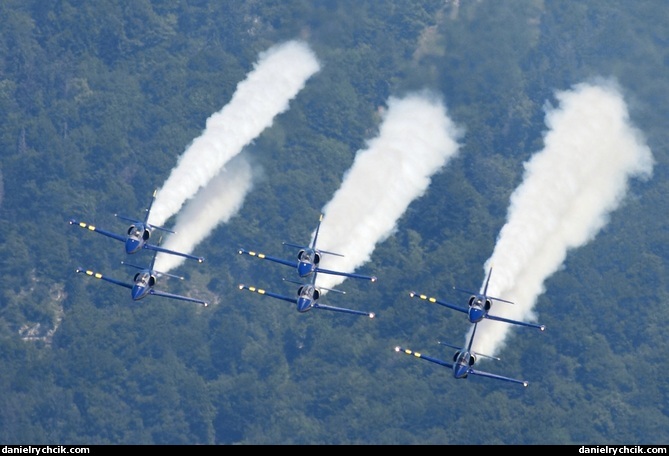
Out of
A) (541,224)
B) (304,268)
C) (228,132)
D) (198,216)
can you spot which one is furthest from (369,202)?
(198,216)

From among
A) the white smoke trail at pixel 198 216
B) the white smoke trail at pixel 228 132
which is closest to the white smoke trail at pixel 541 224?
the white smoke trail at pixel 228 132

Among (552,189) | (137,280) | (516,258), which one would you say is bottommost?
(137,280)

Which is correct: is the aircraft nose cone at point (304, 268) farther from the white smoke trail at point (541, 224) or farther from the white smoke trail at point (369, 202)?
the white smoke trail at point (541, 224)

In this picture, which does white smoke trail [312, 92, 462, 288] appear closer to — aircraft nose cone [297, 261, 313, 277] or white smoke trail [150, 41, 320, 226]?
aircraft nose cone [297, 261, 313, 277]
